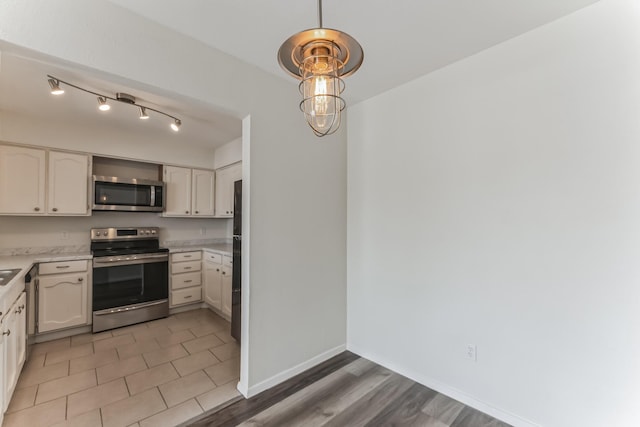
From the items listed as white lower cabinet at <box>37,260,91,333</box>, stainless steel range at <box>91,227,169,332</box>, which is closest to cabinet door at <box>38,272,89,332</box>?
white lower cabinet at <box>37,260,91,333</box>

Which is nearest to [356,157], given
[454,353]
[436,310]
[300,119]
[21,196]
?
[300,119]

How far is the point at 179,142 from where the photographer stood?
13.8 ft

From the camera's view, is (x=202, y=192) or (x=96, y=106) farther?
(x=202, y=192)

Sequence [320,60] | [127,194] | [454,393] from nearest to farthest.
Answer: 1. [320,60]
2. [454,393]
3. [127,194]

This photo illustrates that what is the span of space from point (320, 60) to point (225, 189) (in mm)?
3688

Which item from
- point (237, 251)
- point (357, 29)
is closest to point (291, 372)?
point (237, 251)

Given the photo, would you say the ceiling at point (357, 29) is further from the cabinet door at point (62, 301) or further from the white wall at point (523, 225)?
the cabinet door at point (62, 301)

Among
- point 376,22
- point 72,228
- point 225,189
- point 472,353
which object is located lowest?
point 472,353

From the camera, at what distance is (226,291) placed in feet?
12.1

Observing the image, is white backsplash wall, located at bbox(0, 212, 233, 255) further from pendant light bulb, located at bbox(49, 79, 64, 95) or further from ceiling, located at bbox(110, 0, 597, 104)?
ceiling, located at bbox(110, 0, 597, 104)

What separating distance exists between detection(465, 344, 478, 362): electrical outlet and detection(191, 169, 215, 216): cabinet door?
394cm

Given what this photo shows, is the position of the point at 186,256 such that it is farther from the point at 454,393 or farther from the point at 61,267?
the point at 454,393

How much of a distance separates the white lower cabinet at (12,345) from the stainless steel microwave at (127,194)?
1.47m

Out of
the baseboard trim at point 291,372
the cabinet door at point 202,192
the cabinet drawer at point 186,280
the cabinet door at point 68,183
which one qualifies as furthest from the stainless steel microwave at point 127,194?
the baseboard trim at point 291,372
